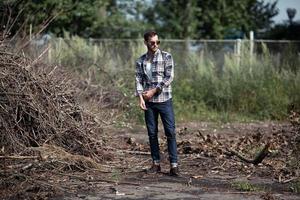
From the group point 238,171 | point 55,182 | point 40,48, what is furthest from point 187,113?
point 55,182

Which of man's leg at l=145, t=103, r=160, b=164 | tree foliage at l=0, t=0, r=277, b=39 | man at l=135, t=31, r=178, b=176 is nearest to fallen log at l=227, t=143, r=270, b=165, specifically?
man at l=135, t=31, r=178, b=176

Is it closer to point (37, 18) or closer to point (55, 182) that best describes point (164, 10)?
point (37, 18)

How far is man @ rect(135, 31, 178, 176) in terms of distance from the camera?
8.75 metres

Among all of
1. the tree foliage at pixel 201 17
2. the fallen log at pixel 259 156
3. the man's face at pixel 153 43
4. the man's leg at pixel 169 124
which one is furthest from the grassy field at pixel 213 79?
the tree foliage at pixel 201 17

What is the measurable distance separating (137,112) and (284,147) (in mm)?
5028

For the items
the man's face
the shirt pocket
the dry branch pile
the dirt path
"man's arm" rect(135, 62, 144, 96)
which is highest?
the man's face

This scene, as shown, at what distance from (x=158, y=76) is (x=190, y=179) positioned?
1596mm

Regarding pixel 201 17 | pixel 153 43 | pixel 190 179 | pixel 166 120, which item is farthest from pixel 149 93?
pixel 201 17

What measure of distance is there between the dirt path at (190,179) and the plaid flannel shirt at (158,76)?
1.21 metres

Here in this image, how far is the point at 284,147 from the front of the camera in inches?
437

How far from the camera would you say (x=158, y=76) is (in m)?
8.85

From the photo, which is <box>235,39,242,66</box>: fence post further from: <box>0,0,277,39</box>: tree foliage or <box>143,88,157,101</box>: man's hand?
<box>143,88,157,101</box>: man's hand

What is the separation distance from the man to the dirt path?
0.44 meters

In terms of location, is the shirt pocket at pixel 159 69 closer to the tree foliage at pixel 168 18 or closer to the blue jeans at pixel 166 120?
the blue jeans at pixel 166 120
